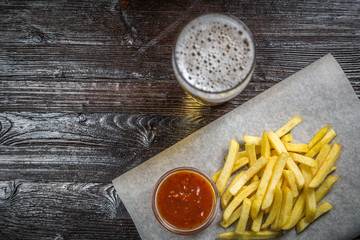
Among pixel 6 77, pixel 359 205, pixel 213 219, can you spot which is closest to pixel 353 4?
pixel 359 205

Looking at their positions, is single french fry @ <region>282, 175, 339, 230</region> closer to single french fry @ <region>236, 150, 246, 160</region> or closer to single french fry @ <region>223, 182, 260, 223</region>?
single french fry @ <region>223, 182, 260, 223</region>

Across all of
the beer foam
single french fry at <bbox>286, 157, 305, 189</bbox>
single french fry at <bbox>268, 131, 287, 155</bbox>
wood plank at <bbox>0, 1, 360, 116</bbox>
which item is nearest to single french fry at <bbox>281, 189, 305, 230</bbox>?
single french fry at <bbox>286, 157, 305, 189</bbox>

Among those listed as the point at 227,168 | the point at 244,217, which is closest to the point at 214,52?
the point at 227,168

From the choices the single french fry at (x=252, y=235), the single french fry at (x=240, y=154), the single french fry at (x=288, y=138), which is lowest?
the single french fry at (x=252, y=235)

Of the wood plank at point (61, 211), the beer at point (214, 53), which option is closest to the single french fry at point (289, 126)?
the beer at point (214, 53)

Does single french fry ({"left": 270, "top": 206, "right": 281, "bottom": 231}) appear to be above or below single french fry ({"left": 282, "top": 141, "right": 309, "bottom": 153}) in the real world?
below

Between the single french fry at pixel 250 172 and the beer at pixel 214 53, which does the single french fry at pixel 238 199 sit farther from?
the beer at pixel 214 53
